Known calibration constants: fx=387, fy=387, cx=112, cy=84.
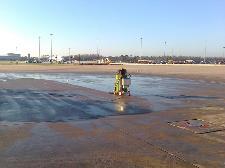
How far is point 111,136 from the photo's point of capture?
11250 mm

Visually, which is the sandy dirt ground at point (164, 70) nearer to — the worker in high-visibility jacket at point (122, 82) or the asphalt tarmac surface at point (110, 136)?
the worker in high-visibility jacket at point (122, 82)

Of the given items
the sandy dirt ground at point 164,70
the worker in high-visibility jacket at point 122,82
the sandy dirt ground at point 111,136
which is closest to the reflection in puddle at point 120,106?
the sandy dirt ground at point 111,136

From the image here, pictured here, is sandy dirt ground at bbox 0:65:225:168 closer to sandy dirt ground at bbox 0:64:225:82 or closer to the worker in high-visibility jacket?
the worker in high-visibility jacket

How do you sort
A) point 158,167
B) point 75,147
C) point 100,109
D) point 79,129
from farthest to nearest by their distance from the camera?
point 100,109 → point 79,129 → point 75,147 → point 158,167

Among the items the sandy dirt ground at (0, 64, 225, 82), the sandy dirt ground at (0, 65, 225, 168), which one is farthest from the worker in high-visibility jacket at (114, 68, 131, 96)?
the sandy dirt ground at (0, 64, 225, 82)

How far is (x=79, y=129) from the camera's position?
40.9 ft

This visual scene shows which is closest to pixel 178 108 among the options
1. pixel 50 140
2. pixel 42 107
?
pixel 42 107

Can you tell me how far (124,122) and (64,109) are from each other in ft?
14.4

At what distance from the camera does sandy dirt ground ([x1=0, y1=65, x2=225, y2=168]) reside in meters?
8.62

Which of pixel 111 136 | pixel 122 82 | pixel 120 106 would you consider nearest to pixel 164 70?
pixel 122 82

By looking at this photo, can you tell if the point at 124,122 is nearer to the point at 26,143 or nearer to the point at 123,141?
the point at 123,141

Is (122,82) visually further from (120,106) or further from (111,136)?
(111,136)

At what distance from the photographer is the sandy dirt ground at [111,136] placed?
28.3 ft

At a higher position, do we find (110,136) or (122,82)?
(122,82)
